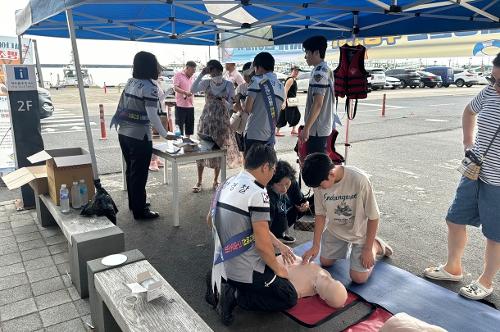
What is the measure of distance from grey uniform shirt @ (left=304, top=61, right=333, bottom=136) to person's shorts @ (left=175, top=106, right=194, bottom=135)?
2.72 meters

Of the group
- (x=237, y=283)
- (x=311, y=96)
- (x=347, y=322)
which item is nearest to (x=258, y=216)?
(x=237, y=283)

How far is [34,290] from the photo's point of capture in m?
2.88

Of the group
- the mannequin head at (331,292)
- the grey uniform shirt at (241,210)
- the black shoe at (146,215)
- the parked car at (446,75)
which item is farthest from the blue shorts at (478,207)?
the parked car at (446,75)

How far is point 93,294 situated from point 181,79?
4.42 metres

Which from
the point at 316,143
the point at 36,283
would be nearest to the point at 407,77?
the point at 316,143

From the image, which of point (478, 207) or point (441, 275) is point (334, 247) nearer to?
point (441, 275)

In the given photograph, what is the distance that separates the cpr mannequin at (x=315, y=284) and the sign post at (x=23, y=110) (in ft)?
10.8

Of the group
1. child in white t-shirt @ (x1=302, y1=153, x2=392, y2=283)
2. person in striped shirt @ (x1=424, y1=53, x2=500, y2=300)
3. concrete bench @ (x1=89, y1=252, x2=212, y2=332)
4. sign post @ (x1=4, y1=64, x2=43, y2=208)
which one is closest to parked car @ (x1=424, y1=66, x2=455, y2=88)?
person in striped shirt @ (x1=424, y1=53, x2=500, y2=300)

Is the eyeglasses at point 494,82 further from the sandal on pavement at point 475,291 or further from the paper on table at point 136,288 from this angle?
the paper on table at point 136,288

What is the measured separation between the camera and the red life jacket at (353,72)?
4.53m

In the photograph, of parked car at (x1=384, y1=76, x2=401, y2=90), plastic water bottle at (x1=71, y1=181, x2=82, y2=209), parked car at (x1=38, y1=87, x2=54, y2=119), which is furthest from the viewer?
parked car at (x1=384, y1=76, x2=401, y2=90)

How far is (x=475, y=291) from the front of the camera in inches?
109

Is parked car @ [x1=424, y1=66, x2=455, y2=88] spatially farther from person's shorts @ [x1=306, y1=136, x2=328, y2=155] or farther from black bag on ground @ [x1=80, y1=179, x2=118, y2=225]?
black bag on ground @ [x1=80, y1=179, x2=118, y2=225]

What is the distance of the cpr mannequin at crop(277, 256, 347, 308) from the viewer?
268cm
